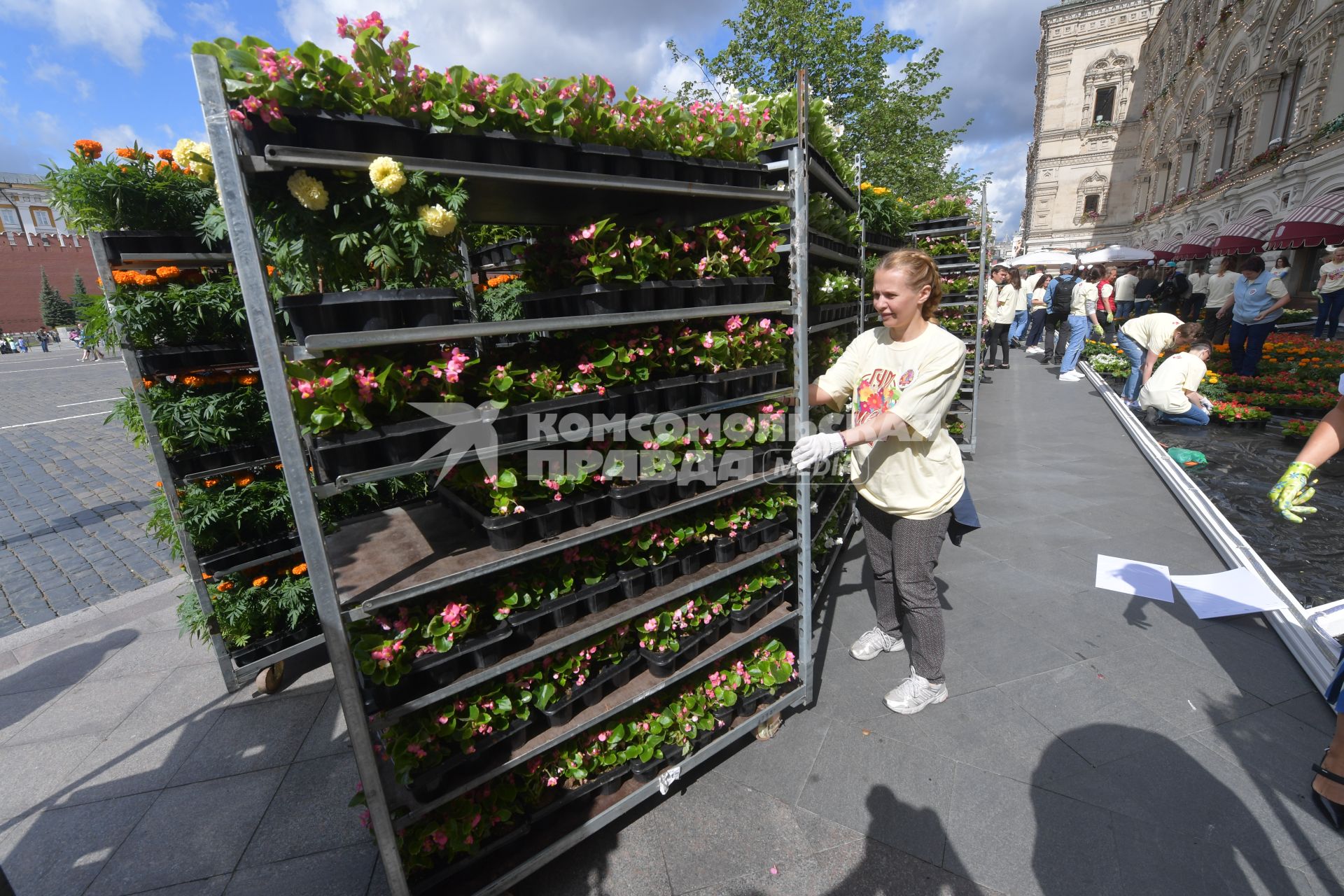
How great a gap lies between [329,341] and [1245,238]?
21846 millimetres

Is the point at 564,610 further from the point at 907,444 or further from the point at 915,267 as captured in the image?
the point at 915,267

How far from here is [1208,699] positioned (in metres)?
2.84

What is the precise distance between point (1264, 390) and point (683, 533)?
10.6m

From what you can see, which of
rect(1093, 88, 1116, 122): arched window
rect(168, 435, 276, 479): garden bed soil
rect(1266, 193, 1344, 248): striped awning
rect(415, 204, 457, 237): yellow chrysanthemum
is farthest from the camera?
rect(1093, 88, 1116, 122): arched window

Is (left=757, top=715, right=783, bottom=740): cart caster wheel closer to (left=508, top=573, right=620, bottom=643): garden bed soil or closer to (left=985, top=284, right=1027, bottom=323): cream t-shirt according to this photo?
Result: (left=508, top=573, right=620, bottom=643): garden bed soil

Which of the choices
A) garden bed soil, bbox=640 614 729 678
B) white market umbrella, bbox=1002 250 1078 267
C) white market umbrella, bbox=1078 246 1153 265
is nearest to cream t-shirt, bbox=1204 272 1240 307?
white market umbrella, bbox=1078 246 1153 265

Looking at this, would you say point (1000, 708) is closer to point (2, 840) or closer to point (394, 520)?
point (394, 520)

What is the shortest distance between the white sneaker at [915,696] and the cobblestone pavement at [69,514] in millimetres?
5551

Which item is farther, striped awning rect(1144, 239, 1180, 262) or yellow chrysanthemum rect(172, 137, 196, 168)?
striped awning rect(1144, 239, 1180, 262)

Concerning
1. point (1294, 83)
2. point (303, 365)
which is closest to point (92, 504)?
point (303, 365)

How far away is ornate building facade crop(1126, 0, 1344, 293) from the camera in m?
16.1

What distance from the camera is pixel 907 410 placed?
240 cm

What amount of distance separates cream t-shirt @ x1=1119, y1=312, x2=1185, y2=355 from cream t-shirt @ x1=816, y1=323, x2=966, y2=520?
7482 mm

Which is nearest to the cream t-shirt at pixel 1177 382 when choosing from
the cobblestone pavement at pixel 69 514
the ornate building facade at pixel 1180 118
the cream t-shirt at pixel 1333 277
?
the cream t-shirt at pixel 1333 277
